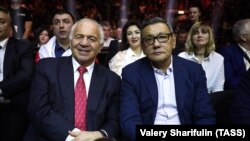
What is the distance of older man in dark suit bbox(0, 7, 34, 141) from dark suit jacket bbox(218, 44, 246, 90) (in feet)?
6.10

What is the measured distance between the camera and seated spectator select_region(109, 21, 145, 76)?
160 inches

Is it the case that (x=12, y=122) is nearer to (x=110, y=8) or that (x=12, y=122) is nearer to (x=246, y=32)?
(x=246, y=32)

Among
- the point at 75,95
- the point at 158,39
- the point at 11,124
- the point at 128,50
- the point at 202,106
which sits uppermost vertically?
the point at 158,39

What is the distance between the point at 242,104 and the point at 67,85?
1.16m

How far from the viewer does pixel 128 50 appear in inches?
167

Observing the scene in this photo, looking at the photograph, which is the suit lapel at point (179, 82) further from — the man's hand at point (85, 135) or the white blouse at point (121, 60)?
the white blouse at point (121, 60)

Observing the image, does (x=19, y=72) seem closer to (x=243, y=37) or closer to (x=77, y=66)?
(x=77, y=66)

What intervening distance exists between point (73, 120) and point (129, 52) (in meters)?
1.79

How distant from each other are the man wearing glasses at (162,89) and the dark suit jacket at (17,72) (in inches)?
34.6

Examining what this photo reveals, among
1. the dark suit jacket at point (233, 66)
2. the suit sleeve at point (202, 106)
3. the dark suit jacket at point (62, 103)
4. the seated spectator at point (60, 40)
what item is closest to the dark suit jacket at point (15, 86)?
the dark suit jacket at point (62, 103)

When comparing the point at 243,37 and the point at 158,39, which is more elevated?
the point at 158,39

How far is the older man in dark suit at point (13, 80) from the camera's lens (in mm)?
2979

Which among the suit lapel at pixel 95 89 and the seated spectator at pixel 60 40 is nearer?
the suit lapel at pixel 95 89

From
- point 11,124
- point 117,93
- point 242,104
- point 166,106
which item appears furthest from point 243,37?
point 11,124
